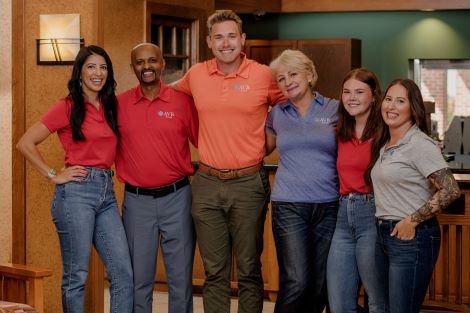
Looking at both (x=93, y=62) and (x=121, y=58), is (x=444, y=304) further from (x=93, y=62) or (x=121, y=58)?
(x=121, y=58)

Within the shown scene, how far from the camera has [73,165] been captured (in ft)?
14.9

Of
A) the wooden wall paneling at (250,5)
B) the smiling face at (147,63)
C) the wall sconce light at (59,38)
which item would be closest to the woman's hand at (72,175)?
the smiling face at (147,63)

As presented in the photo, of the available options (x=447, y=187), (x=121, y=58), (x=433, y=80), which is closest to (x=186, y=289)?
(x=447, y=187)

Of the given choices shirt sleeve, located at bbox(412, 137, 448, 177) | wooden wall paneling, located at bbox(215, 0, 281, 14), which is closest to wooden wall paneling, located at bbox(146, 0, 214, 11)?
wooden wall paneling, located at bbox(215, 0, 281, 14)

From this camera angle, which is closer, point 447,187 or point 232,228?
point 447,187

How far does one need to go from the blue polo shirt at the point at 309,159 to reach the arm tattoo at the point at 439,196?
609mm

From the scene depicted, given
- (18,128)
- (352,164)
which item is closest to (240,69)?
(352,164)

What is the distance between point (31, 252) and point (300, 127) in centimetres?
193

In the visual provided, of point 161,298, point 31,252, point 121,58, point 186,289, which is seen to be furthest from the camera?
point 121,58

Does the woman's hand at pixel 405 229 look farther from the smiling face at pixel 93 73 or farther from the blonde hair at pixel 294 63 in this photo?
the smiling face at pixel 93 73

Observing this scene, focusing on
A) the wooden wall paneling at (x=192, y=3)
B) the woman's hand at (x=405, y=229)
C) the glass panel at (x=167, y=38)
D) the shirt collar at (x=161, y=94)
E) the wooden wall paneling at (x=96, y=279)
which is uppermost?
the wooden wall paneling at (x=192, y=3)

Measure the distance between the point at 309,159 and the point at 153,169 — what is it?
84 centimetres

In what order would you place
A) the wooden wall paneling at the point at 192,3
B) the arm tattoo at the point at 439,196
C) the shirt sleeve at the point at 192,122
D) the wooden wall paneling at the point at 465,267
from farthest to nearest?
the wooden wall paneling at the point at 192,3 < the wooden wall paneling at the point at 465,267 < the shirt sleeve at the point at 192,122 < the arm tattoo at the point at 439,196

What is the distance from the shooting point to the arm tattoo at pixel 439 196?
3875mm
